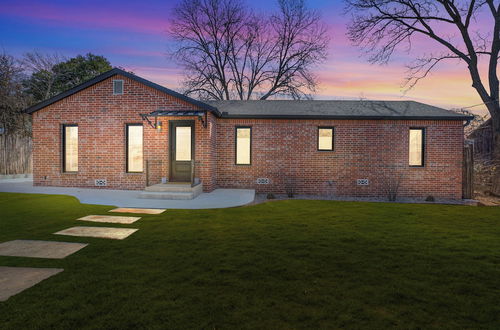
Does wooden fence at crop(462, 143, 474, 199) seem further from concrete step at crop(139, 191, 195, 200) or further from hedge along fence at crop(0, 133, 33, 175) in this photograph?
hedge along fence at crop(0, 133, 33, 175)

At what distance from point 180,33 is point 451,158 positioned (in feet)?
76.5

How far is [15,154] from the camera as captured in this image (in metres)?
16.5

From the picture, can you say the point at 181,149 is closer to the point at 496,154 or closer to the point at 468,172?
the point at 468,172

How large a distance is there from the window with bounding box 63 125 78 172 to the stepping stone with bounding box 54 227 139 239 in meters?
7.02

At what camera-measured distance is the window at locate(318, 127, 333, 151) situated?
12578mm

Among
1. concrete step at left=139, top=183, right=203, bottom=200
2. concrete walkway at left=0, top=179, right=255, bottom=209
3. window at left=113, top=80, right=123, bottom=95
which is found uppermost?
window at left=113, top=80, right=123, bottom=95

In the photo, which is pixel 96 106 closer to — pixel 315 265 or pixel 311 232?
pixel 311 232

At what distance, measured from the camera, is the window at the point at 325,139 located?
1258 cm

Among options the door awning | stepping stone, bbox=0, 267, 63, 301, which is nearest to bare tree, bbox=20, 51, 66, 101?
the door awning

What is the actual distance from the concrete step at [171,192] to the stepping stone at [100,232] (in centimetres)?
368

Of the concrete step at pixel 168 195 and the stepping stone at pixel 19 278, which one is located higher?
the concrete step at pixel 168 195

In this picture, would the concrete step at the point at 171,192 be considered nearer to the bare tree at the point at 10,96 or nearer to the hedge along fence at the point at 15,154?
the hedge along fence at the point at 15,154

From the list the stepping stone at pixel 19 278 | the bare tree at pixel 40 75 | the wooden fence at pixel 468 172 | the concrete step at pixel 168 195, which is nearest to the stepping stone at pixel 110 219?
the concrete step at pixel 168 195

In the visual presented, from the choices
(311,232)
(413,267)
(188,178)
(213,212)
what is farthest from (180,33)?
(413,267)
